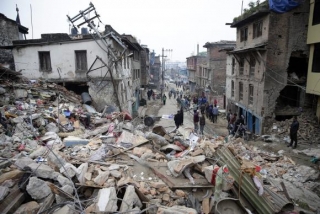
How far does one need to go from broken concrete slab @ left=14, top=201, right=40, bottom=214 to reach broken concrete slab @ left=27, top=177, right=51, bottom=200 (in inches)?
6.2

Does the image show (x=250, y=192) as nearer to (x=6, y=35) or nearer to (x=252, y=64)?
(x=252, y=64)

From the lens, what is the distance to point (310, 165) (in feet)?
31.5

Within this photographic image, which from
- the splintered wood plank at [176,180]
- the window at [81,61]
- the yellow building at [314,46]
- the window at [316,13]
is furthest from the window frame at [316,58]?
the window at [81,61]

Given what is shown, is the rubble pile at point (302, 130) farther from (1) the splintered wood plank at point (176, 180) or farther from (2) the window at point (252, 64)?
(1) the splintered wood plank at point (176, 180)

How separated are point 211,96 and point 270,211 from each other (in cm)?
2718

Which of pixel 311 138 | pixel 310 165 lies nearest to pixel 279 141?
pixel 311 138

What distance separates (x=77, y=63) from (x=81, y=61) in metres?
0.35

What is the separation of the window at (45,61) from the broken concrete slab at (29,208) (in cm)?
1352

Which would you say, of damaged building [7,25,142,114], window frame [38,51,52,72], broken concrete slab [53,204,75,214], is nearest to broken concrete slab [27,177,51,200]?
broken concrete slab [53,204,75,214]

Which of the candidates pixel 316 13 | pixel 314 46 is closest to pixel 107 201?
pixel 314 46

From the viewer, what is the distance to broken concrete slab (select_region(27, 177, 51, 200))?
15.0ft

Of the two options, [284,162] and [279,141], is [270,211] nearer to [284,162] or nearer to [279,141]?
[284,162]

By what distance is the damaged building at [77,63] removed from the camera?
1499 centimetres

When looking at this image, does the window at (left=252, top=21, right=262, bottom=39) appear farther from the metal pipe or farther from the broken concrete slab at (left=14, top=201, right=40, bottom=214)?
the broken concrete slab at (left=14, top=201, right=40, bottom=214)
